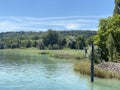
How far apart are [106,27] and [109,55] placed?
16.5 feet

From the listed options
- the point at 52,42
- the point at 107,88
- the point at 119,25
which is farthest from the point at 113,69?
the point at 52,42

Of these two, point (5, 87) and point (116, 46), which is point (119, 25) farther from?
point (5, 87)

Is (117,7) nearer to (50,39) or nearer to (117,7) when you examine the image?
(117,7)

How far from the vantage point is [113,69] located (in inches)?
1171

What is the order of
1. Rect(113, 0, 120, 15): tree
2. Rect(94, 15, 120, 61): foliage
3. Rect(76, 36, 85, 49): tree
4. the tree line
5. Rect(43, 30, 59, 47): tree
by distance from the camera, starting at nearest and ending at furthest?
the tree line, Rect(94, 15, 120, 61): foliage, Rect(113, 0, 120, 15): tree, Rect(76, 36, 85, 49): tree, Rect(43, 30, 59, 47): tree

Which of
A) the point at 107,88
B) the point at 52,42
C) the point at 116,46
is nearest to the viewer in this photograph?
the point at 107,88

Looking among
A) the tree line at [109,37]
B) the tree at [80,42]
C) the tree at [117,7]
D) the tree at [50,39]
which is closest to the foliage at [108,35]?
the tree line at [109,37]

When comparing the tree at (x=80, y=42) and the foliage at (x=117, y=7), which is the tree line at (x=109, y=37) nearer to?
the foliage at (x=117, y=7)

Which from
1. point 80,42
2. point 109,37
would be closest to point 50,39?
point 80,42

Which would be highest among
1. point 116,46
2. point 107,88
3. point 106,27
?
point 106,27

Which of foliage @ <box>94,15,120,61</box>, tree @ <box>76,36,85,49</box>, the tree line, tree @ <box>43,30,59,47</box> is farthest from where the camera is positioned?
tree @ <box>43,30,59,47</box>

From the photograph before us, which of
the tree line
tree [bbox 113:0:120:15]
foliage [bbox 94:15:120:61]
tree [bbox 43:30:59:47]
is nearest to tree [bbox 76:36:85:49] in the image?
tree [bbox 43:30:59:47]

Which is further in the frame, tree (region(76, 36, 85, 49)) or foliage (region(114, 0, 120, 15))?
tree (region(76, 36, 85, 49))

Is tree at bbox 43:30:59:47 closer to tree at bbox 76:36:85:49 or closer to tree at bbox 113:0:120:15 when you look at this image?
tree at bbox 76:36:85:49
